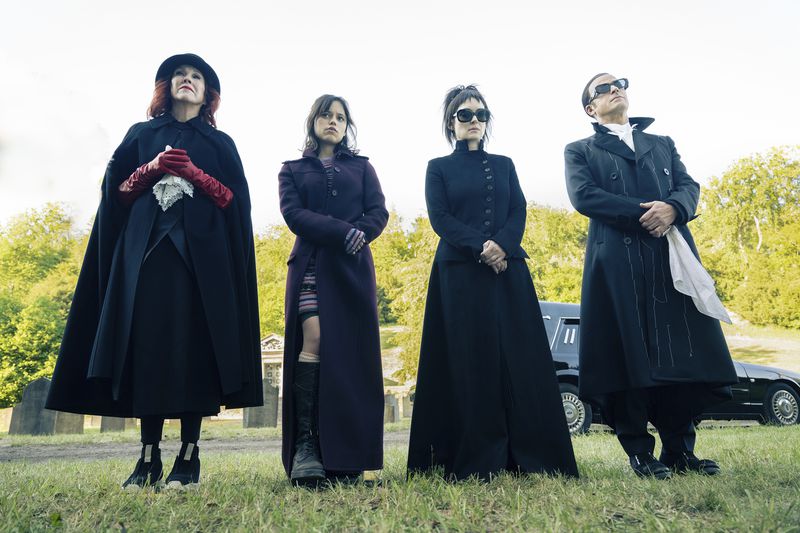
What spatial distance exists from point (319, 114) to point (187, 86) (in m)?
0.86

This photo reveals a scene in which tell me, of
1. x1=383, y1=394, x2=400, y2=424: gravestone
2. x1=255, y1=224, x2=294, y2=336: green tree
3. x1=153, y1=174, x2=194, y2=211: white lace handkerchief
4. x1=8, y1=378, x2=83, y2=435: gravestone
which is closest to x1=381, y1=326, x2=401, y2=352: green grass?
x1=255, y1=224, x2=294, y2=336: green tree

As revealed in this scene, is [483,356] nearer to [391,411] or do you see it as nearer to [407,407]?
[391,411]

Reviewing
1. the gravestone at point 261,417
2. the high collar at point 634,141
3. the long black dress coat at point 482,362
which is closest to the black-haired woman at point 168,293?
the long black dress coat at point 482,362

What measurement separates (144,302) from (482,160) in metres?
2.33

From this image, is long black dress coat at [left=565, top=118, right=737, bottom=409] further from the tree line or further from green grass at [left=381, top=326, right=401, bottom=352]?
green grass at [left=381, top=326, right=401, bottom=352]

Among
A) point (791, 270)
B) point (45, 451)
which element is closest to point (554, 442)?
point (45, 451)

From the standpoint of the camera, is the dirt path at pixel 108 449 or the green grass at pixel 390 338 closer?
the dirt path at pixel 108 449

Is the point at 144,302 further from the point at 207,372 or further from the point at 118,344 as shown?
the point at 207,372

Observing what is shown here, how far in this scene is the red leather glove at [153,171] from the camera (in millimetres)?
3828

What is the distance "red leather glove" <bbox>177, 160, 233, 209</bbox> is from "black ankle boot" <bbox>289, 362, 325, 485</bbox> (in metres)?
1.09

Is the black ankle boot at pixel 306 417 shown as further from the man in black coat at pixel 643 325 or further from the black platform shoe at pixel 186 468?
the man in black coat at pixel 643 325

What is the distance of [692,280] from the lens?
3943 mm

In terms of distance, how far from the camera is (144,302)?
370 cm

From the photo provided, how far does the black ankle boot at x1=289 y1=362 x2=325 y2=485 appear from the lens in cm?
384
